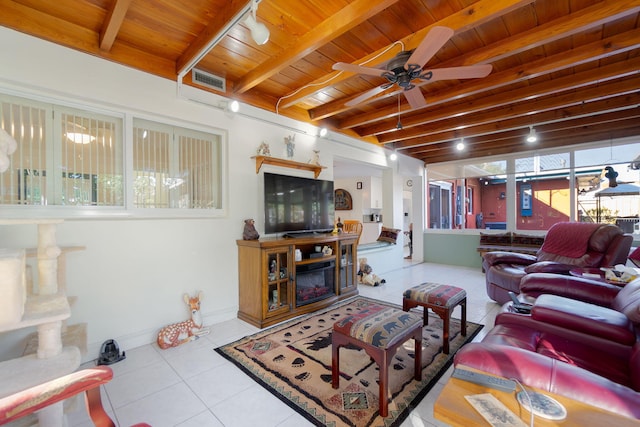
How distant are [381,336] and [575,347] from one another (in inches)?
43.5

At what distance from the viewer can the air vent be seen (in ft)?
9.34

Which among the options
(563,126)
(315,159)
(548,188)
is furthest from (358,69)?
(548,188)

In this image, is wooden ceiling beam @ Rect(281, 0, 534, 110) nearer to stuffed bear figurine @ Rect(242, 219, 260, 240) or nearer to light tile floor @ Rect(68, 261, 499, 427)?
stuffed bear figurine @ Rect(242, 219, 260, 240)

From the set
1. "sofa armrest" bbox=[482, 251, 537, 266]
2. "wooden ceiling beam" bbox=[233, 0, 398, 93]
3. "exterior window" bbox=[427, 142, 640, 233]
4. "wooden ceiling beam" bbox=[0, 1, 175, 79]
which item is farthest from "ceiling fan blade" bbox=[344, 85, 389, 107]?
"exterior window" bbox=[427, 142, 640, 233]

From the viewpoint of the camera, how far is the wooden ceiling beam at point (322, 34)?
1.86 meters

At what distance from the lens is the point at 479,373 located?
114cm

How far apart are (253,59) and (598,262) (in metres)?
4.36

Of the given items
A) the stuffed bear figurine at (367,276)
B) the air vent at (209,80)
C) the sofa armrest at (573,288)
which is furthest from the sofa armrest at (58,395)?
the stuffed bear figurine at (367,276)

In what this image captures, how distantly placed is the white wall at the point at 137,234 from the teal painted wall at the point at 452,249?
4887 millimetres

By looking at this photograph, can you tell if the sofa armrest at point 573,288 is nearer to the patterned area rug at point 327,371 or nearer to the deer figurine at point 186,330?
the patterned area rug at point 327,371

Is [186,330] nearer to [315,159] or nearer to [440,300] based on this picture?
[440,300]

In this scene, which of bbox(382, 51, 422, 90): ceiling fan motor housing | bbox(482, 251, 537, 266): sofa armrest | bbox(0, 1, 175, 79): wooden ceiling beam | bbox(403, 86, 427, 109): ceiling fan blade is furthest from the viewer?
bbox(482, 251, 537, 266): sofa armrest

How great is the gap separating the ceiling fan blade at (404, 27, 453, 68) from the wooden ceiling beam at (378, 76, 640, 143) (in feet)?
7.24

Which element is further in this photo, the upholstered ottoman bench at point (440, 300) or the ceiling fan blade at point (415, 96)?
the ceiling fan blade at point (415, 96)
